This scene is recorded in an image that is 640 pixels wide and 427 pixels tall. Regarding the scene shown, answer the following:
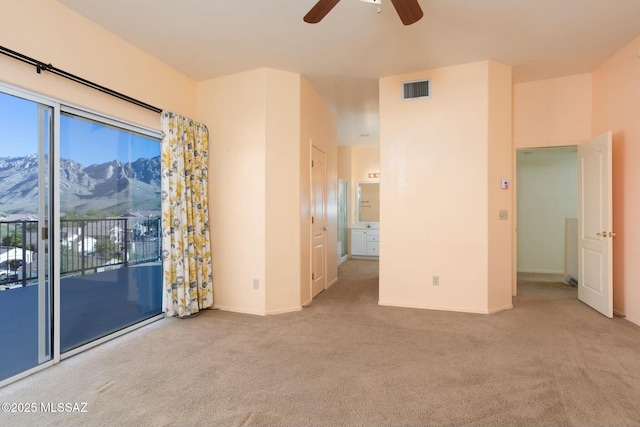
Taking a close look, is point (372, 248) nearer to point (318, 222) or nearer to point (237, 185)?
point (318, 222)

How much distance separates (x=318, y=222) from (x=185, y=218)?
179 cm

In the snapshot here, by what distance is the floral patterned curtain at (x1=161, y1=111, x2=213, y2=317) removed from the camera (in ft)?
10.9

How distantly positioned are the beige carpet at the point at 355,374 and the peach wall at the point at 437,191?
45 centimetres

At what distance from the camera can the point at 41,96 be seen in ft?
7.65

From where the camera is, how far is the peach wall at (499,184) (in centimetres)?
361

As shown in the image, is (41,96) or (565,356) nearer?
(41,96)

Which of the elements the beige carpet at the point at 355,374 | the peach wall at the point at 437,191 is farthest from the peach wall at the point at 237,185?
the peach wall at the point at 437,191

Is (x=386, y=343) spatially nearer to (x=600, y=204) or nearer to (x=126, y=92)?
(x=600, y=204)

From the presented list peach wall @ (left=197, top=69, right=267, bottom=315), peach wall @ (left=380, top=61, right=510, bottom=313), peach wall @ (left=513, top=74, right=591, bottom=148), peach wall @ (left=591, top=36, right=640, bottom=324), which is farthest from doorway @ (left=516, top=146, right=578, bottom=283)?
peach wall @ (left=197, top=69, right=267, bottom=315)

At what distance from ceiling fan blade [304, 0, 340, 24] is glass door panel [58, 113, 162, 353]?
7.03ft

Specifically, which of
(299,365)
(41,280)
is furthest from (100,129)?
(299,365)

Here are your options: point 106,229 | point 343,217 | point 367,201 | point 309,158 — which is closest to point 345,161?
point 367,201

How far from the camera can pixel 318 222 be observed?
177 inches

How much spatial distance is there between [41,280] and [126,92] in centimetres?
182
